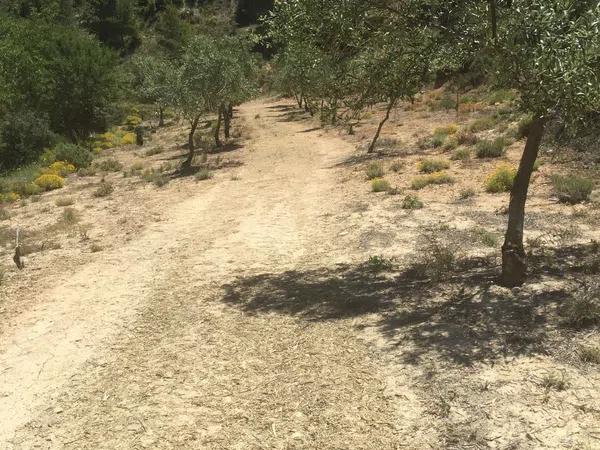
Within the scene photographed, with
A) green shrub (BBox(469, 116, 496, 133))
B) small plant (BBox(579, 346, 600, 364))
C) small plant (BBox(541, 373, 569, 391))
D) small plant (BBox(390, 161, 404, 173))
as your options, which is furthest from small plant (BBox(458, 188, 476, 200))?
green shrub (BBox(469, 116, 496, 133))

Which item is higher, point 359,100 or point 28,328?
point 359,100

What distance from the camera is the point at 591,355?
6703mm

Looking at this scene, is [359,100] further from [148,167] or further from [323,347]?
[148,167]

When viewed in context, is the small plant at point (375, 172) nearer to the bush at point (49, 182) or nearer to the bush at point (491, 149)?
the bush at point (491, 149)

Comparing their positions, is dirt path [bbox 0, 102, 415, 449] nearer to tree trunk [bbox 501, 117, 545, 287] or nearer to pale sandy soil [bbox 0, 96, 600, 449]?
pale sandy soil [bbox 0, 96, 600, 449]

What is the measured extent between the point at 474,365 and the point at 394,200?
10.3m

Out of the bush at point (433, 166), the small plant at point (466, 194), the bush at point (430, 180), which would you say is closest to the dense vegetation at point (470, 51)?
the small plant at point (466, 194)

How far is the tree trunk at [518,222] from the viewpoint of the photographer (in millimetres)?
8781

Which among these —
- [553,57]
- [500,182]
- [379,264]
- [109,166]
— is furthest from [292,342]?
[109,166]

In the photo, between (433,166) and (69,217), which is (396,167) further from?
(69,217)

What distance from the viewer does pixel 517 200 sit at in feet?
29.4

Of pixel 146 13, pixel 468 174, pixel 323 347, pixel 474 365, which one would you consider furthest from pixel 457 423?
pixel 146 13

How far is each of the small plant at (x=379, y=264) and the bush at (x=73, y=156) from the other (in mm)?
24837

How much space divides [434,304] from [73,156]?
95.1 ft
